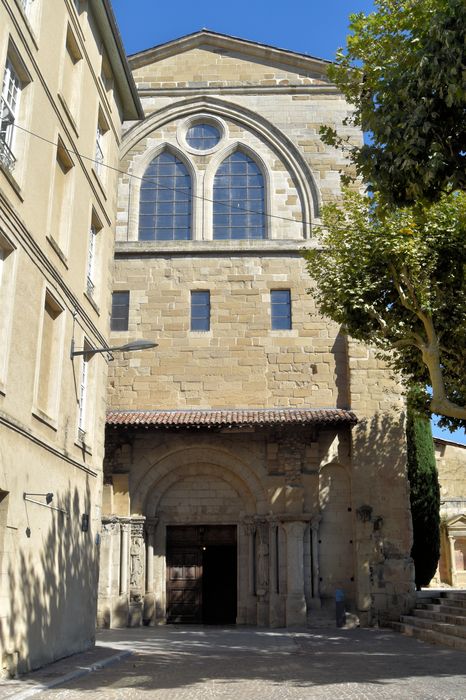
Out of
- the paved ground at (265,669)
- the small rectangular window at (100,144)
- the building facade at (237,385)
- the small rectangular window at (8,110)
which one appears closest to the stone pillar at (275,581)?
the building facade at (237,385)

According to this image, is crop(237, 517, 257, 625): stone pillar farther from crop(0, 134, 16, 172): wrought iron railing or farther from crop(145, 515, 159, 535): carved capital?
crop(0, 134, 16, 172): wrought iron railing

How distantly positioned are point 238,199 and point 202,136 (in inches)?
96.5

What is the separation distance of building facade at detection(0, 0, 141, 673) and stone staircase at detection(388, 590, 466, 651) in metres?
6.79

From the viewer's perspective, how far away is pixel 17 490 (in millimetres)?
10117

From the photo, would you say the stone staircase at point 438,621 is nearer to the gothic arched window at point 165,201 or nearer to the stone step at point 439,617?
the stone step at point 439,617

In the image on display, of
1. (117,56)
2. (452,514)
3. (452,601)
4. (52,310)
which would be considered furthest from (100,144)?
(452,514)

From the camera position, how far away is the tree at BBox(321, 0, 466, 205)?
8.39 metres

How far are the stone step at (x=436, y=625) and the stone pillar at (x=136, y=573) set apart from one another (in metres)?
6.43

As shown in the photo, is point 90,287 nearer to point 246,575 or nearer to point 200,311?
point 200,311

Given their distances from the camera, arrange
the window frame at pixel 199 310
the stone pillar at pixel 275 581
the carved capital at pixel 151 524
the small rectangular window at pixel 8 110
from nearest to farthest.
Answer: the small rectangular window at pixel 8 110
the stone pillar at pixel 275 581
the carved capital at pixel 151 524
the window frame at pixel 199 310

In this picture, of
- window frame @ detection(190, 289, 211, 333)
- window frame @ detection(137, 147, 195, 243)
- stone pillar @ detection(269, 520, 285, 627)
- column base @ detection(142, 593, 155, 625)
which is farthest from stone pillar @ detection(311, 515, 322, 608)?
window frame @ detection(137, 147, 195, 243)

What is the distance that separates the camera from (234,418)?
1908cm

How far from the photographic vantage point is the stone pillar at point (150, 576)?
1939 cm

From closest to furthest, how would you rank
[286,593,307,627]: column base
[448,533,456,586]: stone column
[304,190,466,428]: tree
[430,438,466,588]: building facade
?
[304,190,466,428]: tree, [286,593,307,627]: column base, [448,533,456,586]: stone column, [430,438,466,588]: building facade
